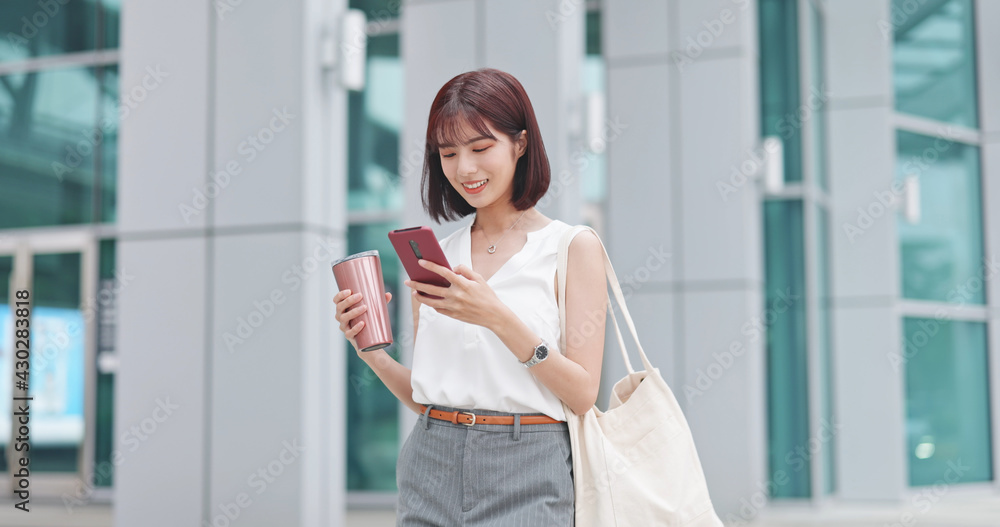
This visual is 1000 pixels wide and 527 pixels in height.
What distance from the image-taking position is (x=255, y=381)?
363 centimetres

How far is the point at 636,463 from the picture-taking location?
169cm

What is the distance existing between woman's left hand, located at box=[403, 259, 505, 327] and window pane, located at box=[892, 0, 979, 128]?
10005mm

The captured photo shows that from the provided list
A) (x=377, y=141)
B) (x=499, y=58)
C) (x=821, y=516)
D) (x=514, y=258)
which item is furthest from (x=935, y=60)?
(x=514, y=258)

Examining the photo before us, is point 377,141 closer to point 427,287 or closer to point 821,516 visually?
point 821,516

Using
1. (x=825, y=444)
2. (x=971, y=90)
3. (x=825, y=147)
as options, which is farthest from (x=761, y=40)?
(x=825, y=444)

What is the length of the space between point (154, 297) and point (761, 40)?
728cm

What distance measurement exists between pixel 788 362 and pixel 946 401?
238 centimetres

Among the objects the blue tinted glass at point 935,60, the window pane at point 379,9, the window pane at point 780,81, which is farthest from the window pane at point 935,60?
the window pane at point 379,9

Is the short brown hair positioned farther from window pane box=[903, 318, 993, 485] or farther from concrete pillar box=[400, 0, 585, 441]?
window pane box=[903, 318, 993, 485]

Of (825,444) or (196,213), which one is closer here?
(196,213)

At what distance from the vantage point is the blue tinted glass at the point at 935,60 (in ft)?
34.3

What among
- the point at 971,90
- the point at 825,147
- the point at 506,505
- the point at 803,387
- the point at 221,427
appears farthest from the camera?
the point at 971,90

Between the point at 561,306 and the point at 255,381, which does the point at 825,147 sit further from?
the point at 561,306

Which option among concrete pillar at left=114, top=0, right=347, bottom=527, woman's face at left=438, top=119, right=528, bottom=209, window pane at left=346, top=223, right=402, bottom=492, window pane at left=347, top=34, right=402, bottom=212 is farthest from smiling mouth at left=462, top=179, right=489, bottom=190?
window pane at left=347, top=34, right=402, bottom=212
